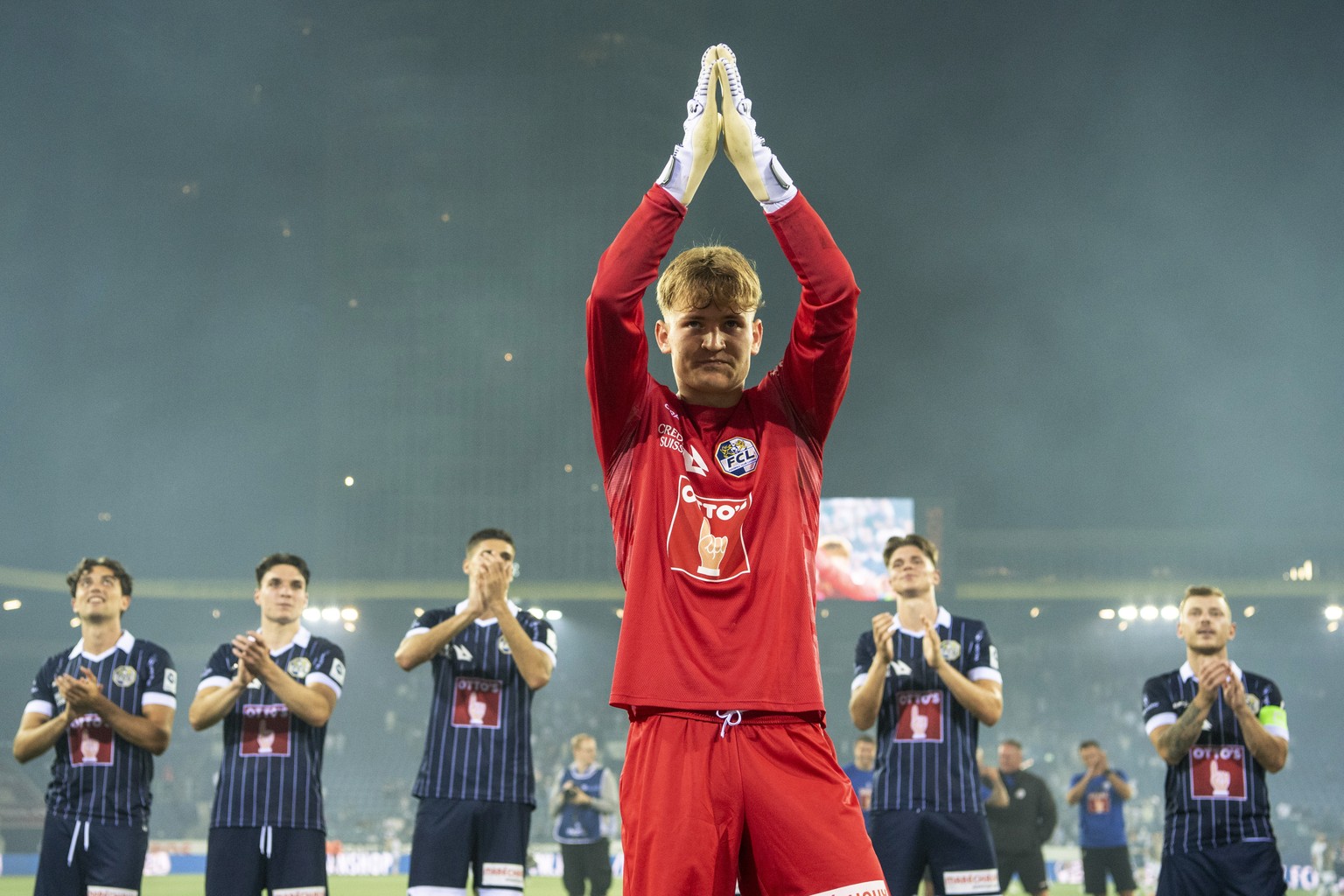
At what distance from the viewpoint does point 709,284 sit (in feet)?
7.36

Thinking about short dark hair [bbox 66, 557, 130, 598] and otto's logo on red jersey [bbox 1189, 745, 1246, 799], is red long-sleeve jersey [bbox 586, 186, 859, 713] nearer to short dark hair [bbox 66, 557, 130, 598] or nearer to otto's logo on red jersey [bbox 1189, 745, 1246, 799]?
otto's logo on red jersey [bbox 1189, 745, 1246, 799]

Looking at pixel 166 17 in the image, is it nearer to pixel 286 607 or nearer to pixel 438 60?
pixel 438 60

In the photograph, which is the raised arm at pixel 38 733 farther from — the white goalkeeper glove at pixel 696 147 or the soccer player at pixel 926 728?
the white goalkeeper glove at pixel 696 147

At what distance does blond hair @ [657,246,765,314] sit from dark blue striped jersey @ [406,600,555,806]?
340 centimetres


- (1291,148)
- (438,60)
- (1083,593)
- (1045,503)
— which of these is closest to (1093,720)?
(1083,593)

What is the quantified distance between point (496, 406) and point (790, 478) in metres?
27.4

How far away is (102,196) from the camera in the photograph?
19.5 m

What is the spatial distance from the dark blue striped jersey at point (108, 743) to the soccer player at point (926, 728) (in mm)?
3440

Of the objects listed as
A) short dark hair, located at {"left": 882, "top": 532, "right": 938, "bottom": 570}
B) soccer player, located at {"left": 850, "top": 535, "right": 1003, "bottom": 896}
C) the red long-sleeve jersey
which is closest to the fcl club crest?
the red long-sleeve jersey

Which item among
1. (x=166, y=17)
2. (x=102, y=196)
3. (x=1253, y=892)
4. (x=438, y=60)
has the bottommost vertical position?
(x=1253, y=892)

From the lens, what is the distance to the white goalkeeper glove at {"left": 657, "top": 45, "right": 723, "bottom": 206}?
7.10 ft

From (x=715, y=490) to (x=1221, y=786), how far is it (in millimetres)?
4102

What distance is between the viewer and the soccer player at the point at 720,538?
1963mm

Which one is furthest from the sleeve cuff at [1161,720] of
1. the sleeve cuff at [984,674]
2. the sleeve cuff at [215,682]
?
the sleeve cuff at [215,682]
